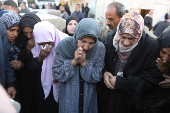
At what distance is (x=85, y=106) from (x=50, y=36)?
3.33 ft

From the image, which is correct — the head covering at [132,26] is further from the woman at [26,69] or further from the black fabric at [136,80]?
the woman at [26,69]

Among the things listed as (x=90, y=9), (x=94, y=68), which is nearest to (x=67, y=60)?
(x=94, y=68)

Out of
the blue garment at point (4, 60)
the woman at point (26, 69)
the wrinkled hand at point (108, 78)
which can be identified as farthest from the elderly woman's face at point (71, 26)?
the wrinkled hand at point (108, 78)

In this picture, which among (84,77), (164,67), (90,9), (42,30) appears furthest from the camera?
(90,9)

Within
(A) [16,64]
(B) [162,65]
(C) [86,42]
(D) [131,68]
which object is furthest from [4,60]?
(B) [162,65]

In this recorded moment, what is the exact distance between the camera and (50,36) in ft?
5.65

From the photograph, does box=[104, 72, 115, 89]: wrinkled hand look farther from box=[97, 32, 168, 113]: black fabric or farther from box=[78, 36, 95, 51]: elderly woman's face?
box=[78, 36, 95, 51]: elderly woman's face

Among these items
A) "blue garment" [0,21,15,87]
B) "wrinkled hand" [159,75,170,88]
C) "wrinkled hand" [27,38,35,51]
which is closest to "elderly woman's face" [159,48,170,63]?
"wrinkled hand" [159,75,170,88]

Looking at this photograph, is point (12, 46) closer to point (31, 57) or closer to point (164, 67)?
point (31, 57)

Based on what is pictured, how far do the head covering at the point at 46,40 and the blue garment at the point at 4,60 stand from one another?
340 millimetres

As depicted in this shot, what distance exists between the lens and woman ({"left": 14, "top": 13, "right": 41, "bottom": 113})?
1.92 meters

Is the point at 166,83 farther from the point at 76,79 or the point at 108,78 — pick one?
the point at 76,79

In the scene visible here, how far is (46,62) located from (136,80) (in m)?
1.20

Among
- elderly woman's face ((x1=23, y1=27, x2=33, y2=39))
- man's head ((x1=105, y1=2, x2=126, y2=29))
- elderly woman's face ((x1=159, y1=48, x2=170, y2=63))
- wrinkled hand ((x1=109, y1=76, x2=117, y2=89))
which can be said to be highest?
man's head ((x1=105, y1=2, x2=126, y2=29))
